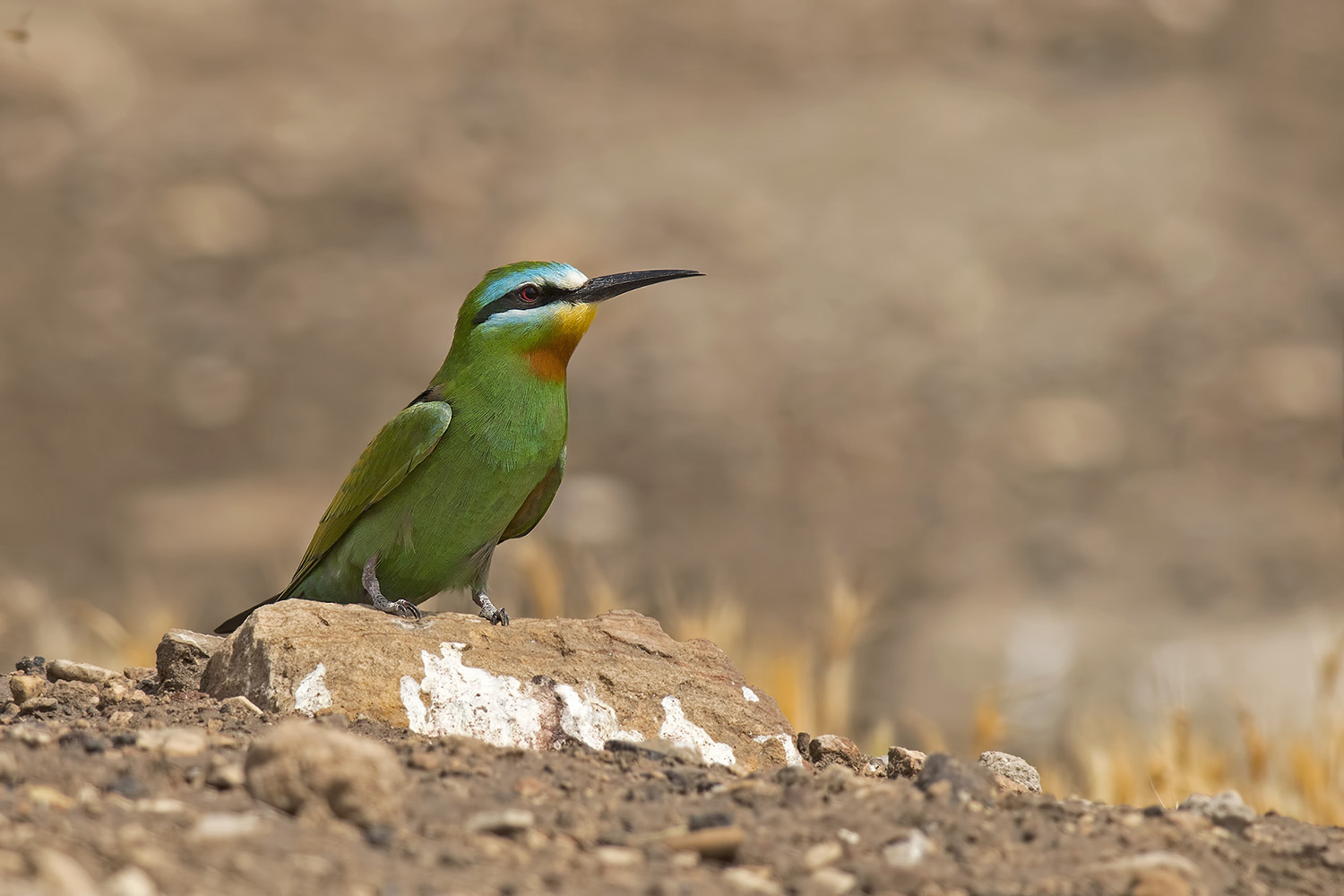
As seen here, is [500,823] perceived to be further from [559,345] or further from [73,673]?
[559,345]

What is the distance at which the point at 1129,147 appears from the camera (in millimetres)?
15305

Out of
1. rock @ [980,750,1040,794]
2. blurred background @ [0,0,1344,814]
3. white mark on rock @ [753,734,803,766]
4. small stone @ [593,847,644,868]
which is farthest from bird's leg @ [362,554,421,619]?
blurred background @ [0,0,1344,814]

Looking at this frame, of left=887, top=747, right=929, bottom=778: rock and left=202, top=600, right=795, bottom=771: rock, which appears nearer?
left=202, top=600, right=795, bottom=771: rock

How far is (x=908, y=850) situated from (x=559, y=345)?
8.23 ft

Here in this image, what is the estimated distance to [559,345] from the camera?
4.51 m

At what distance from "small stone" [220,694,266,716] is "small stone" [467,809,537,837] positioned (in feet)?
3.20

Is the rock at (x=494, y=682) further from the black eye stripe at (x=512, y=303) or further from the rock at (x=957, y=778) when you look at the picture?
the black eye stripe at (x=512, y=303)

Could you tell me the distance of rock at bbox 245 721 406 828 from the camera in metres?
2.22

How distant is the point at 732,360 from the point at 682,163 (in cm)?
345

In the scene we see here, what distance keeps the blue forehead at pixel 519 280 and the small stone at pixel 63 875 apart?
112 inches

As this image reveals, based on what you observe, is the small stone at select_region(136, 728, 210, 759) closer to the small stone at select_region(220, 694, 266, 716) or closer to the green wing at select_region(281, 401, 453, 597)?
the small stone at select_region(220, 694, 266, 716)

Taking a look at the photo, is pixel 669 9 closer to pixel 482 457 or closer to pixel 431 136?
pixel 431 136

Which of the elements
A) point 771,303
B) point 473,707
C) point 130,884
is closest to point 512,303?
point 473,707

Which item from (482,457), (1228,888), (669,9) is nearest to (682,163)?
(669,9)
